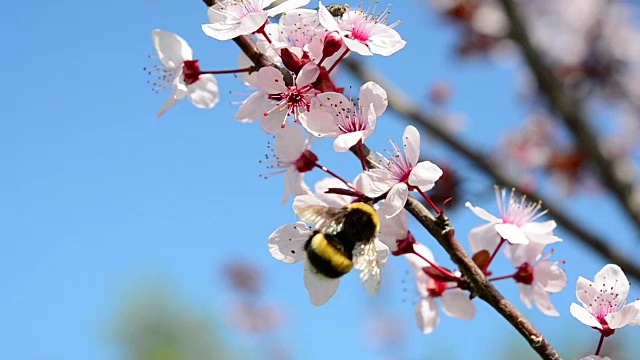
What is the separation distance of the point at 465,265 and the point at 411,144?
23 cm

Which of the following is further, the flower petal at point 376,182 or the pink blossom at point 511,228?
the pink blossom at point 511,228

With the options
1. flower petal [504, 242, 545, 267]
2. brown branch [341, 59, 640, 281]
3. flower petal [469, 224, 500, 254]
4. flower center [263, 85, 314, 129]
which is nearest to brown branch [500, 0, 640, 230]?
brown branch [341, 59, 640, 281]

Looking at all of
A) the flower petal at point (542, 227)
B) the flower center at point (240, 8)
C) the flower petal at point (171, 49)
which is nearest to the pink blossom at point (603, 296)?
the flower petal at point (542, 227)

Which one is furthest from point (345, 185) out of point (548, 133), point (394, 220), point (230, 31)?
point (548, 133)

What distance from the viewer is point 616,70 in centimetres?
518

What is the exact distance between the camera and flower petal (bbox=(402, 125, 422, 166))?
54.4 inches

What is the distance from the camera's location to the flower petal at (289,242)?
1.43 metres

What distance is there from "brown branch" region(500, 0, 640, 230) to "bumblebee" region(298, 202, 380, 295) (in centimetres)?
220

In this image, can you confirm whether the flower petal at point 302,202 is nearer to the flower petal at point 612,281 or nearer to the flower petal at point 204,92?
the flower petal at point 204,92

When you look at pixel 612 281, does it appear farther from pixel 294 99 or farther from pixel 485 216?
pixel 294 99

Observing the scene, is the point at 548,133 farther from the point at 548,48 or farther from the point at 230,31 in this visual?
the point at 230,31

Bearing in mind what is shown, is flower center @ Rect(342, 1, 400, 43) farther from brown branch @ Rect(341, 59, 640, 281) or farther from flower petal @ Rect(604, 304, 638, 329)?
brown branch @ Rect(341, 59, 640, 281)

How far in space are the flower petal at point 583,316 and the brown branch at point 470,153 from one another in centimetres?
165

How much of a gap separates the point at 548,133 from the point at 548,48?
36.2 inches
